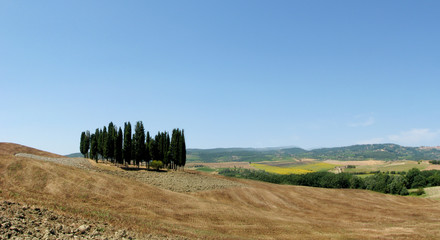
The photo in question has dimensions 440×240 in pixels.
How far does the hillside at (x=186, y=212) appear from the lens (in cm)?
2794

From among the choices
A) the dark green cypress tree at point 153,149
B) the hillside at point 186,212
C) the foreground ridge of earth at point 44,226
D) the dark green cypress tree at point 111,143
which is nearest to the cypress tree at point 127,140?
the dark green cypress tree at point 111,143

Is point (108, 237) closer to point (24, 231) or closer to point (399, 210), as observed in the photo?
point (24, 231)

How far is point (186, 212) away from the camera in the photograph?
124ft

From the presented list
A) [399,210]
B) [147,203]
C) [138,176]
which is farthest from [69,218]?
[399,210]

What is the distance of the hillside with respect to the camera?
27938 millimetres

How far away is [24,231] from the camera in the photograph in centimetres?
1766

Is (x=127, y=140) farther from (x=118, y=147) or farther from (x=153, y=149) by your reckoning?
(x=153, y=149)

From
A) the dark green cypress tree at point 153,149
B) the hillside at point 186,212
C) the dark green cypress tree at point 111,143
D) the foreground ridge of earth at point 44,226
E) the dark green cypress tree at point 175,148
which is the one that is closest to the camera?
the foreground ridge of earth at point 44,226

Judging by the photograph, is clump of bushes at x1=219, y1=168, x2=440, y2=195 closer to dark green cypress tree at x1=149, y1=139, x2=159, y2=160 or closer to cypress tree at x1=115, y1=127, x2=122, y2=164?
dark green cypress tree at x1=149, y1=139, x2=159, y2=160

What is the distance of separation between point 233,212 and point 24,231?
95.3 ft

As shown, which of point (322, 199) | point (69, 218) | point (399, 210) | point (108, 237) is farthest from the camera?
point (322, 199)

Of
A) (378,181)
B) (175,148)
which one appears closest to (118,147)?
(175,148)

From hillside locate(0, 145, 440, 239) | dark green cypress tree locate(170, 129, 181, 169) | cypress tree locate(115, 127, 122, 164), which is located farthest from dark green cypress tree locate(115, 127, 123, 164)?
hillside locate(0, 145, 440, 239)

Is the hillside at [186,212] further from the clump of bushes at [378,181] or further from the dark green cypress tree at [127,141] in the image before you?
the clump of bushes at [378,181]
